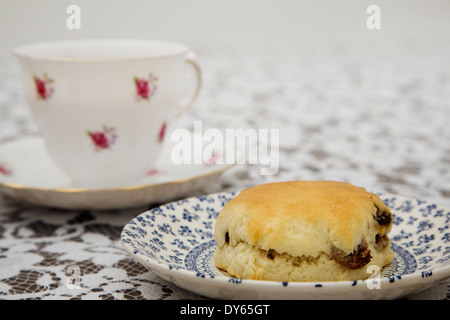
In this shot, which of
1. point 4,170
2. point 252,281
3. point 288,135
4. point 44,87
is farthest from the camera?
point 288,135

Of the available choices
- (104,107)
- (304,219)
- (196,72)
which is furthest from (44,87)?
(304,219)

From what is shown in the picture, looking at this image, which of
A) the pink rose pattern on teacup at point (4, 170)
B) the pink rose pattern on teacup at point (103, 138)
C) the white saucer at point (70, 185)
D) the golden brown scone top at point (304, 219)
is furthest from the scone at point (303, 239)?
the pink rose pattern on teacup at point (4, 170)

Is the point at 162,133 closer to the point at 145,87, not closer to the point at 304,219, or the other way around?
the point at 145,87

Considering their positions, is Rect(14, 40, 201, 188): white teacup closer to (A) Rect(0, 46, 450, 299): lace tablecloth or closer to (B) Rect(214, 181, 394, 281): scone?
(A) Rect(0, 46, 450, 299): lace tablecloth

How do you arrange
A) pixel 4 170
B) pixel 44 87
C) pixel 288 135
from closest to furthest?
pixel 44 87 → pixel 4 170 → pixel 288 135

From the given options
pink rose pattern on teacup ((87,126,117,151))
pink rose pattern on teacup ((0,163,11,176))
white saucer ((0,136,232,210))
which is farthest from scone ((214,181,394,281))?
pink rose pattern on teacup ((0,163,11,176))

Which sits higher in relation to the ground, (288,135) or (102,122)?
(102,122)
